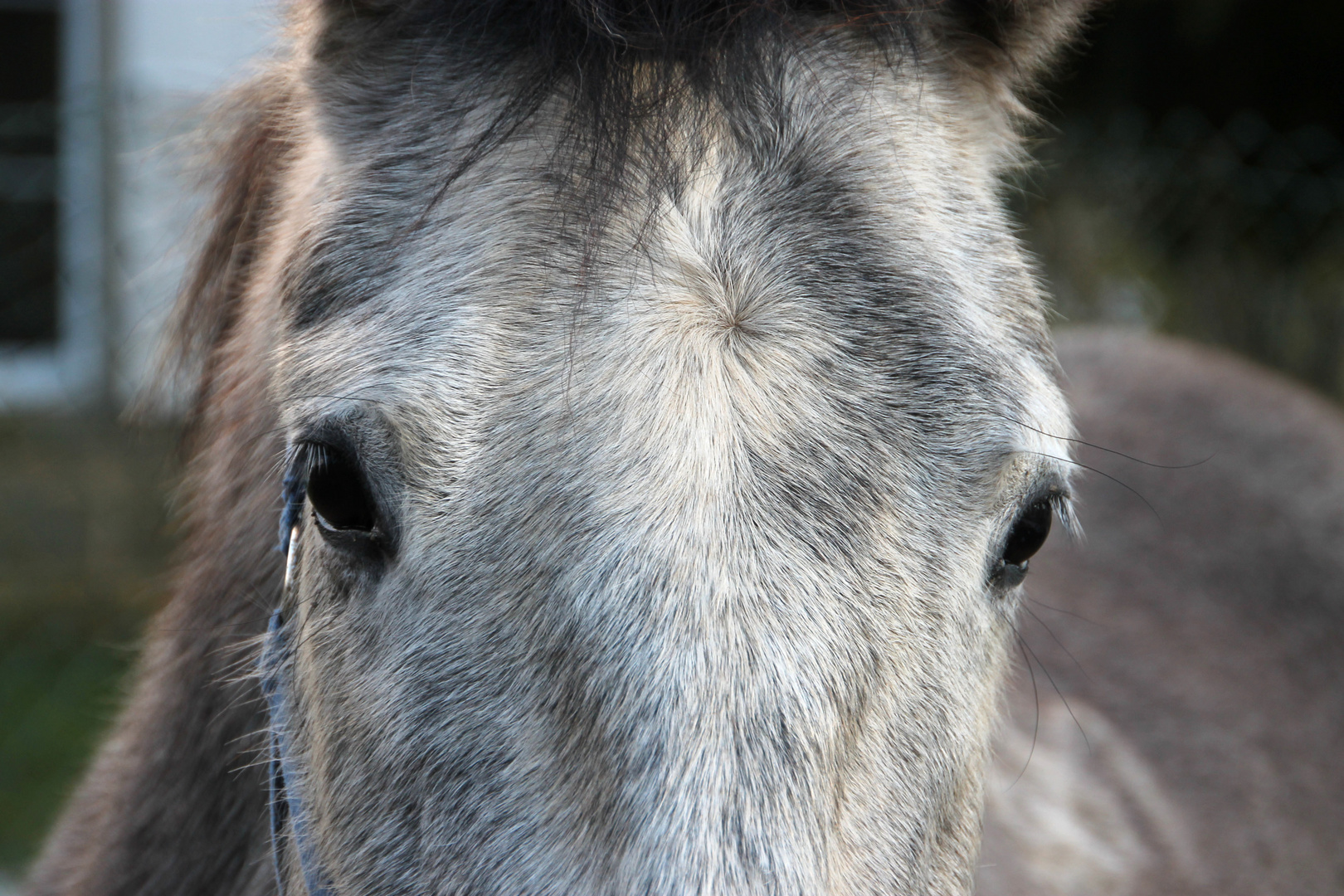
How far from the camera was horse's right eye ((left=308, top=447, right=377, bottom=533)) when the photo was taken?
1.37 metres

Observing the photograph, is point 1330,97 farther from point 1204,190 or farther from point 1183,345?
point 1183,345

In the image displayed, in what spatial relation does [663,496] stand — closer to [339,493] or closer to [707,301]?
[707,301]

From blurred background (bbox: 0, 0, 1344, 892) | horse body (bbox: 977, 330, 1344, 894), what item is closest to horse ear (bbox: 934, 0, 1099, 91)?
horse body (bbox: 977, 330, 1344, 894)

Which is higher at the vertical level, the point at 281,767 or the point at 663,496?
the point at 663,496

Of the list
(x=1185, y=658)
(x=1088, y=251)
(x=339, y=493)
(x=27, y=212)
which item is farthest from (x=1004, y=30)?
(x=27, y=212)

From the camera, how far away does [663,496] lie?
118 centimetres

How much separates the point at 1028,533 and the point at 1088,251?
Answer: 17.2 feet

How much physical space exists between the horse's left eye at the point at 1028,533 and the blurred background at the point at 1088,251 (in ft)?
15.3

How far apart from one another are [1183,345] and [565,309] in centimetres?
368

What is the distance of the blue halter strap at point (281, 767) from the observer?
151 cm

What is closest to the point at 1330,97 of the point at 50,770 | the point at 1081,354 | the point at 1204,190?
the point at 1204,190

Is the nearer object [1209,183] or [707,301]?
[707,301]

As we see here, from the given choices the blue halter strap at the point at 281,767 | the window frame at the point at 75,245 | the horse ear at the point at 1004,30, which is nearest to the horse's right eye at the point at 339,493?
the blue halter strap at the point at 281,767

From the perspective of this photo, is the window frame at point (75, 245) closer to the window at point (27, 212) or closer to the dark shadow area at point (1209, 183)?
the window at point (27, 212)
